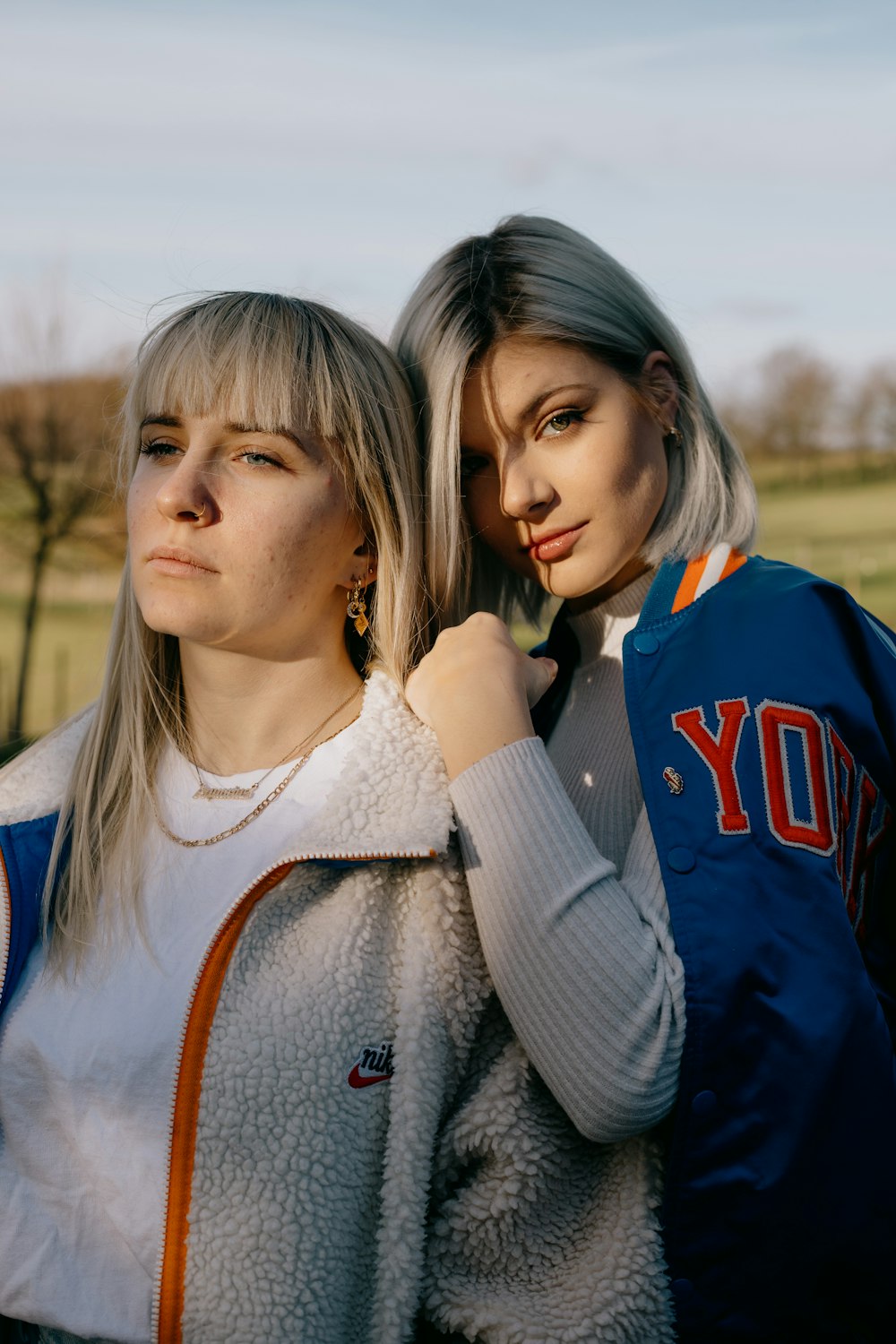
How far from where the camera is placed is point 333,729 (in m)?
1.97

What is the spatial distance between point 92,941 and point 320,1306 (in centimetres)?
63

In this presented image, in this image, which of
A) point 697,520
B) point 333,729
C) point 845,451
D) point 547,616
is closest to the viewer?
point 333,729

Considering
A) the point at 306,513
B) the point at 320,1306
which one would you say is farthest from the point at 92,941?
the point at 306,513

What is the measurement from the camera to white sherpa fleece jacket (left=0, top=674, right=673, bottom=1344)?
1.54 m

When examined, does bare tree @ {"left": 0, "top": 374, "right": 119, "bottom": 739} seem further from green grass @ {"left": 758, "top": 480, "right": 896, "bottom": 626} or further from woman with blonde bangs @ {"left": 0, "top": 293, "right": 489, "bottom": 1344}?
woman with blonde bangs @ {"left": 0, "top": 293, "right": 489, "bottom": 1344}

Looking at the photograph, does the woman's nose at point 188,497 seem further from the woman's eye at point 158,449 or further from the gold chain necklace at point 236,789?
the gold chain necklace at point 236,789

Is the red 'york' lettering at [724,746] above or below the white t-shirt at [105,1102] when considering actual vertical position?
above

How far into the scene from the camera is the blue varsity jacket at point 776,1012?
1.58m

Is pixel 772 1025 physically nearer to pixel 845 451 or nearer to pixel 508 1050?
pixel 508 1050

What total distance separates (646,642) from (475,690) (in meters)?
0.32

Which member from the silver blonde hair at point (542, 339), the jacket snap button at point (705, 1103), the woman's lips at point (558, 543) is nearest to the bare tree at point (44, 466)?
the silver blonde hair at point (542, 339)

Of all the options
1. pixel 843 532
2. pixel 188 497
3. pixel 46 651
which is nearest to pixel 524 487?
pixel 188 497

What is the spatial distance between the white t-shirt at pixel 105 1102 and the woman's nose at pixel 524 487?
65 centimetres

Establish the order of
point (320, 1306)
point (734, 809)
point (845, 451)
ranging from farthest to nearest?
point (845, 451) < point (734, 809) < point (320, 1306)
